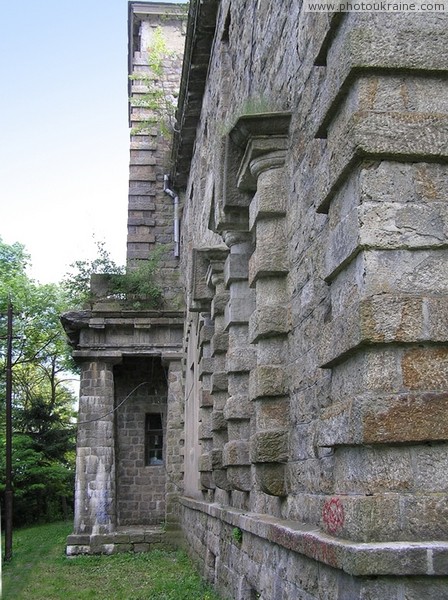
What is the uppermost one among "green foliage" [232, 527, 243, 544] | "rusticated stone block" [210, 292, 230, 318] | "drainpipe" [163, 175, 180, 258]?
"drainpipe" [163, 175, 180, 258]

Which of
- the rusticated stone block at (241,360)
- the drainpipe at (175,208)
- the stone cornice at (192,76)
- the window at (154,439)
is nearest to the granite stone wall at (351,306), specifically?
the rusticated stone block at (241,360)

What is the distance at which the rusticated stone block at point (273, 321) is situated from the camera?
5945 mm

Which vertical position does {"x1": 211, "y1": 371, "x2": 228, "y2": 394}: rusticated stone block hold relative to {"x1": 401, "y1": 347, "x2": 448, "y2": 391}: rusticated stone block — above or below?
above

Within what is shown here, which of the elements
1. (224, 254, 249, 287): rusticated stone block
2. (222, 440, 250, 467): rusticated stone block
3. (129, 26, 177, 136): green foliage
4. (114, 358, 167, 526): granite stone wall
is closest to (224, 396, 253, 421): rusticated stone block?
(222, 440, 250, 467): rusticated stone block

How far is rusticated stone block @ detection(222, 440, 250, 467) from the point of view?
7531 mm

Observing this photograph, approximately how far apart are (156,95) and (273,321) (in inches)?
612

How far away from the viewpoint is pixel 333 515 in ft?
12.7

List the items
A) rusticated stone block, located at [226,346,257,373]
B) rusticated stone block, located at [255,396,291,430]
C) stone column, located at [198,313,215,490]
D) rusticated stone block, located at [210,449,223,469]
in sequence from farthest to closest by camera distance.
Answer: stone column, located at [198,313,215,490] < rusticated stone block, located at [210,449,223,469] < rusticated stone block, located at [226,346,257,373] < rusticated stone block, located at [255,396,291,430]

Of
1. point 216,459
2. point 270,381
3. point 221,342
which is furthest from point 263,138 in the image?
point 216,459

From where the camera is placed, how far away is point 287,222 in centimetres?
611

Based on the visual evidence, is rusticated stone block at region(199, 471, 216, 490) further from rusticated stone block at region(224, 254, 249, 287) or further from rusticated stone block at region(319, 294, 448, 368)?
rusticated stone block at region(319, 294, 448, 368)

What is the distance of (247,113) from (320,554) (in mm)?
3558

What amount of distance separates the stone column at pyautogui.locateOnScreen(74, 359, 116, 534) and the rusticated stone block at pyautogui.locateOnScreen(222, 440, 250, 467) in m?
9.64

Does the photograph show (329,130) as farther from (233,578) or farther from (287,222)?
(233,578)
